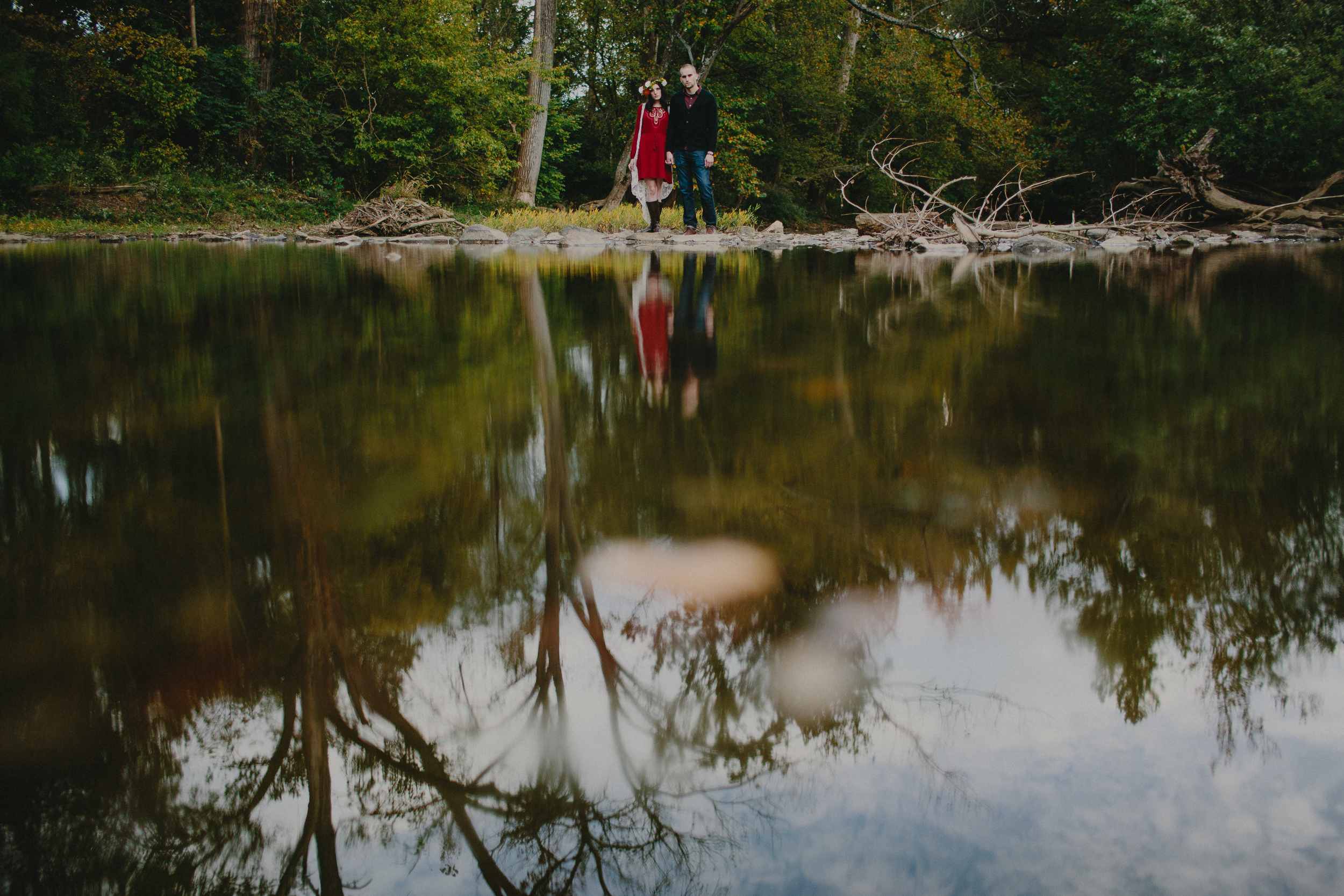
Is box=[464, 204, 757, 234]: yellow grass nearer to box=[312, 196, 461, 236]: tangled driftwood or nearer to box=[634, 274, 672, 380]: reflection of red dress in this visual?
box=[312, 196, 461, 236]: tangled driftwood

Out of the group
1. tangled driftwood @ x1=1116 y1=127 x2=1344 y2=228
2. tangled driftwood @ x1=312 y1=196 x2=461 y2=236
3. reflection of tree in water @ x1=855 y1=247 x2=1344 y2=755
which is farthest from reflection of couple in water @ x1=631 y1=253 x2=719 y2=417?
tangled driftwood @ x1=1116 y1=127 x2=1344 y2=228

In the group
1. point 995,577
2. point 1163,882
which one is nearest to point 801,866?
point 1163,882

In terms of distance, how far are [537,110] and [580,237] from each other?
5.91 metres

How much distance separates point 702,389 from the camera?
2354mm

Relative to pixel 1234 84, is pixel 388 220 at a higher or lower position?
lower

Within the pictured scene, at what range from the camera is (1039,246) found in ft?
33.1

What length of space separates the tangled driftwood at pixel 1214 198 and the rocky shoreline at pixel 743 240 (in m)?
0.52

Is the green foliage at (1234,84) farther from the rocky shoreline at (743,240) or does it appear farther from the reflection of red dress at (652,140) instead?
the reflection of red dress at (652,140)

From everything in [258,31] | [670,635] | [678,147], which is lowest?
[670,635]

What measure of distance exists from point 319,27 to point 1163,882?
62.3 feet

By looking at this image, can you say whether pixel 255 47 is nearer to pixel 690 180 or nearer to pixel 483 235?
pixel 483 235

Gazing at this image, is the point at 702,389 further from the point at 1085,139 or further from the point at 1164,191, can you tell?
the point at 1085,139

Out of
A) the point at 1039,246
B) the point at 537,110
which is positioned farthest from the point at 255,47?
the point at 1039,246

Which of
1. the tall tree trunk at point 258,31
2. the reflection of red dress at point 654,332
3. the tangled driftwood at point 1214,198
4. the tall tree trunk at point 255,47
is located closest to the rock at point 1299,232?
the tangled driftwood at point 1214,198
